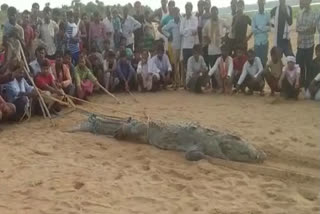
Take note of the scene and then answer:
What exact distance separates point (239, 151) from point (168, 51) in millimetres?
5645

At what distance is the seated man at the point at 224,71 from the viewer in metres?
9.92

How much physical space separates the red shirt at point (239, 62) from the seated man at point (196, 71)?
0.59 meters

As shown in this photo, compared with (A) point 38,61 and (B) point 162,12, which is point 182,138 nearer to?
(A) point 38,61

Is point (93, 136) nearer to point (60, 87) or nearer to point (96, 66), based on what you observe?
point (60, 87)

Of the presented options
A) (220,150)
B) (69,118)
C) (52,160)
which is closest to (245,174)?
(220,150)

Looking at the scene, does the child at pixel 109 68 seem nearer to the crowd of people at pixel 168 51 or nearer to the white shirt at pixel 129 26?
the crowd of people at pixel 168 51

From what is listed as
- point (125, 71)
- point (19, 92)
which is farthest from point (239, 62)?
A: point (19, 92)

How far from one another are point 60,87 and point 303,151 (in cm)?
429

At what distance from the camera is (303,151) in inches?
237

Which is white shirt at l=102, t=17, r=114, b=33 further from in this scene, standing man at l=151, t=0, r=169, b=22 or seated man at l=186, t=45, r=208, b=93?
seated man at l=186, t=45, r=208, b=93

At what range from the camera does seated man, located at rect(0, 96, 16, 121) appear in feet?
24.4

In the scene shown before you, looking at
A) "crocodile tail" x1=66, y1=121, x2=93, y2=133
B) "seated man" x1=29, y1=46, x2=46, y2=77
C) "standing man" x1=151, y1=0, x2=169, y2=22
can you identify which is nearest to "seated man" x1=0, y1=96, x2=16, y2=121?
"crocodile tail" x1=66, y1=121, x2=93, y2=133

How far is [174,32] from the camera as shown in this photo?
1071 centimetres

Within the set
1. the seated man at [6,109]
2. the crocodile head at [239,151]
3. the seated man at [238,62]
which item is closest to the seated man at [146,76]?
the seated man at [238,62]
